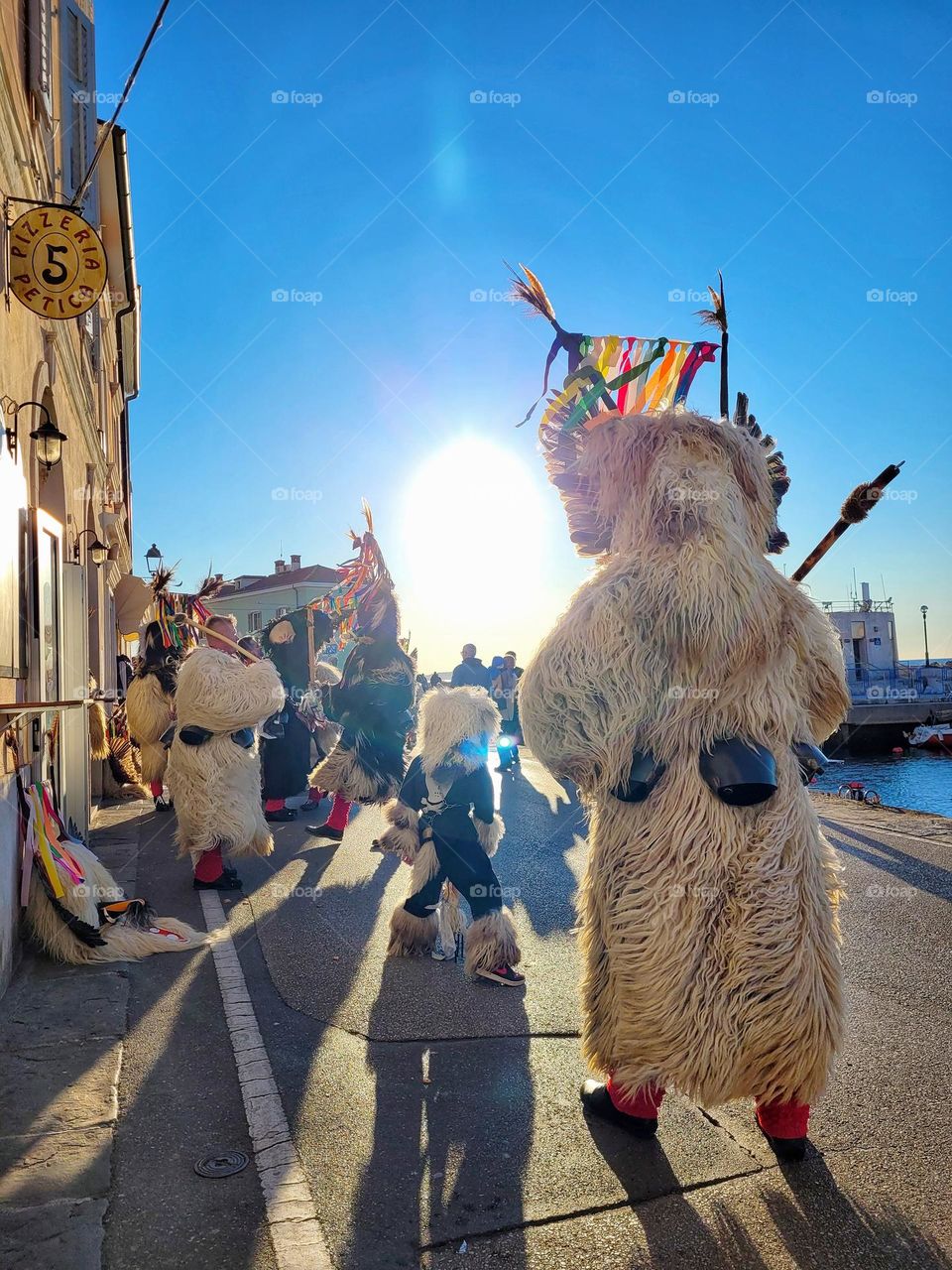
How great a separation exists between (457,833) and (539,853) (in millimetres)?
3206

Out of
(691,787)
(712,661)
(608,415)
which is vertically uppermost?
(608,415)

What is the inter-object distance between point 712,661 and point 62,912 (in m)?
3.79

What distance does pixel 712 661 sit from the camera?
9.33 ft

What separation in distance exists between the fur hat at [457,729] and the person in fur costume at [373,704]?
3080mm

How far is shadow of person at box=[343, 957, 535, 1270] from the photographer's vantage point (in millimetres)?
2432

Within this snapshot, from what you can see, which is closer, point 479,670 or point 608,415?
point 608,415

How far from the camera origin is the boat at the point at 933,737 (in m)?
47.8

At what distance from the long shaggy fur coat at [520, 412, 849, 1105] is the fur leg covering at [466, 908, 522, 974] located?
1490 mm

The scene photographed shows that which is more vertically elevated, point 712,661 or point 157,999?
point 712,661

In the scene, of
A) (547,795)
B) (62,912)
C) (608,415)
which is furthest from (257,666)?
(547,795)

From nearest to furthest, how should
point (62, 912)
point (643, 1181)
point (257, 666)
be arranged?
point (643, 1181)
point (62, 912)
point (257, 666)

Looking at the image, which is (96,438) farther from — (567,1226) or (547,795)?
(567,1226)

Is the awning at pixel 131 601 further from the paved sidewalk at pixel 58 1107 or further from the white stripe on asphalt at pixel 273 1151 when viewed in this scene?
the white stripe on asphalt at pixel 273 1151

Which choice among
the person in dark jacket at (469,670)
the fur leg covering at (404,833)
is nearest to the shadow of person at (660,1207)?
the fur leg covering at (404,833)
